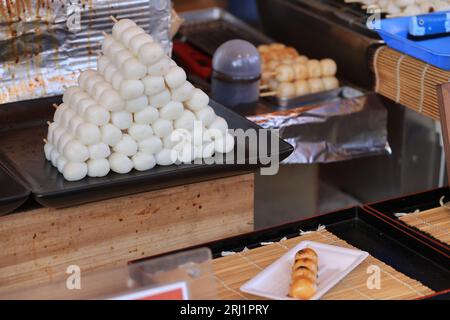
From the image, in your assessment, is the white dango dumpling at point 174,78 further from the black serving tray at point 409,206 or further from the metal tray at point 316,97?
the metal tray at point 316,97

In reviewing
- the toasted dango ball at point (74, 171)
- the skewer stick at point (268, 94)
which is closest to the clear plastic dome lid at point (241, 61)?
the skewer stick at point (268, 94)

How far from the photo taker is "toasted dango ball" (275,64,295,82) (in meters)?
3.26

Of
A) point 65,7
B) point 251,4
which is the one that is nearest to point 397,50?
point 65,7

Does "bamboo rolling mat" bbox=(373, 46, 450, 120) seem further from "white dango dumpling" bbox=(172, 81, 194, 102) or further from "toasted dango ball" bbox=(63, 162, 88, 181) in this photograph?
"toasted dango ball" bbox=(63, 162, 88, 181)

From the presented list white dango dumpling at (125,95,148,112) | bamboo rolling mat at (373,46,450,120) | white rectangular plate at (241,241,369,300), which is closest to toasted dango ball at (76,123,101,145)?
white dango dumpling at (125,95,148,112)

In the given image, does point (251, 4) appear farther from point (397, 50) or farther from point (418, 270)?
point (418, 270)

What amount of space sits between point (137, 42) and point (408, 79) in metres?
1.13

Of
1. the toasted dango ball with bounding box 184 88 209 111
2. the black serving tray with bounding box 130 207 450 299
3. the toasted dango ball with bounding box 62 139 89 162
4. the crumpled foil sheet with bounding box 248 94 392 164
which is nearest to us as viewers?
the black serving tray with bounding box 130 207 450 299

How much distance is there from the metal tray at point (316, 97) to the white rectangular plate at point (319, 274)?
A: 1.25 m

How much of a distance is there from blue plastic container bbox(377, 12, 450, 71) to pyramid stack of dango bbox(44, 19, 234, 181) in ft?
2.78

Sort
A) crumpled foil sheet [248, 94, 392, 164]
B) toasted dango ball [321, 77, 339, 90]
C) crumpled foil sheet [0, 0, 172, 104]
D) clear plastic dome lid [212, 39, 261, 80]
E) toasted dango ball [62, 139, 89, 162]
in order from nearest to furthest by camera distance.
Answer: toasted dango ball [62, 139, 89, 162] < crumpled foil sheet [0, 0, 172, 104] < crumpled foil sheet [248, 94, 392, 164] < clear plastic dome lid [212, 39, 261, 80] < toasted dango ball [321, 77, 339, 90]

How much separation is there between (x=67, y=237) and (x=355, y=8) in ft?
5.75

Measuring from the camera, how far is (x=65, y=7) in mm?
2635

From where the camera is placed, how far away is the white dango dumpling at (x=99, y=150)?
2.10m
